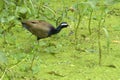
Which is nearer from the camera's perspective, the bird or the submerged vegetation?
the submerged vegetation

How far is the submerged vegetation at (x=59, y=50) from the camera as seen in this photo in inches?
108

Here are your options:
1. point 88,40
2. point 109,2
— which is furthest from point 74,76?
point 88,40

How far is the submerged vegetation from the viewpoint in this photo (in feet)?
9.02

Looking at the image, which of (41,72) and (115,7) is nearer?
(41,72)

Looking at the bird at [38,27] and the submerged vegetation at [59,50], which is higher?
the bird at [38,27]

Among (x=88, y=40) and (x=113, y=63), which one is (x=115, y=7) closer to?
(x=88, y=40)

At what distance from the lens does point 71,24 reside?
4008mm

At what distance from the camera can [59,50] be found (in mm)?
3242

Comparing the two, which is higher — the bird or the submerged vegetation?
the bird

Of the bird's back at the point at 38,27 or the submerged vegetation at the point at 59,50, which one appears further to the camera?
the bird's back at the point at 38,27

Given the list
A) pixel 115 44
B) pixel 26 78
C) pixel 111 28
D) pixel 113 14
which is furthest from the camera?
pixel 113 14

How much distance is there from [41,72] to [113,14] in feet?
6.24

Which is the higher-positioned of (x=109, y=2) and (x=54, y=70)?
(x=109, y=2)

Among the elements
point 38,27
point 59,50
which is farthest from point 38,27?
point 59,50
